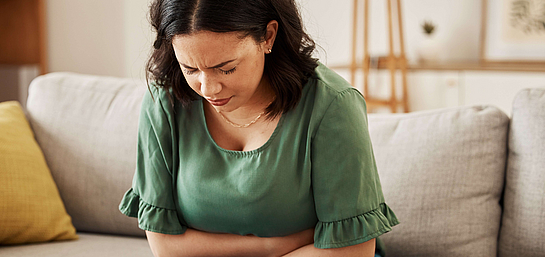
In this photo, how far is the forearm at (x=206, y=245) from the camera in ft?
3.22

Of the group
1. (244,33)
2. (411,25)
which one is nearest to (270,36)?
(244,33)

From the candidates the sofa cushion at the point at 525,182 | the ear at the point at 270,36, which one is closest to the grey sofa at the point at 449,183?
the sofa cushion at the point at 525,182

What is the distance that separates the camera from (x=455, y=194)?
1.17 m

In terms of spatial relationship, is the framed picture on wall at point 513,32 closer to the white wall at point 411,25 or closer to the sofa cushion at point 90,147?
the white wall at point 411,25

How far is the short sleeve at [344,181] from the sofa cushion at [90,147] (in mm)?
712

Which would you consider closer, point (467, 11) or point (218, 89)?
point (218, 89)

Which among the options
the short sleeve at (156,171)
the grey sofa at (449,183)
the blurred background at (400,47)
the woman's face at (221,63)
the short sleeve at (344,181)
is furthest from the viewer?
the blurred background at (400,47)

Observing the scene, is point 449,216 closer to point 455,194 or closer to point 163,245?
point 455,194

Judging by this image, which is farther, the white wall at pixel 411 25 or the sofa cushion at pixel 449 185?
the white wall at pixel 411 25

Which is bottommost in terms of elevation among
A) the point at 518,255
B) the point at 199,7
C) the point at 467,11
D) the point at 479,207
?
the point at 518,255

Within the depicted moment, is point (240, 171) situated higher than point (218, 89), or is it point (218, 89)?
point (218, 89)

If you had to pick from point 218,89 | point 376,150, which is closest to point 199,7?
point 218,89

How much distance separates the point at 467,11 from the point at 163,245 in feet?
10.4

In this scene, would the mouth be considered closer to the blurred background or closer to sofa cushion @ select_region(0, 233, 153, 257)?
sofa cushion @ select_region(0, 233, 153, 257)
